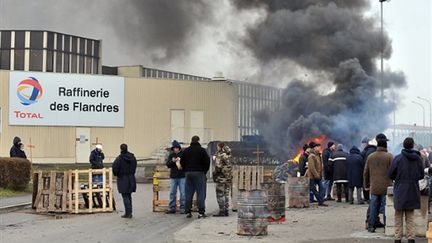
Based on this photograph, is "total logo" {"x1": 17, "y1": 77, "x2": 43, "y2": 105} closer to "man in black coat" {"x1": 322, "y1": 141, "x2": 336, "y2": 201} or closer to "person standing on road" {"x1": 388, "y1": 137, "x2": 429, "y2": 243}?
"man in black coat" {"x1": 322, "y1": 141, "x2": 336, "y2": 201}

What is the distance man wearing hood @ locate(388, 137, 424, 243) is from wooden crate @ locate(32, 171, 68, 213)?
8222 millimetres

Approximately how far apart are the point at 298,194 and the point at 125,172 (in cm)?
454

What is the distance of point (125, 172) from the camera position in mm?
14438

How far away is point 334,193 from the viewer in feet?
62.6

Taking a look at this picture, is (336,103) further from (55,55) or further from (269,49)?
(55,55)

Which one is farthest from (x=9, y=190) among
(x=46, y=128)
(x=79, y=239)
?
(x=46, y=128)

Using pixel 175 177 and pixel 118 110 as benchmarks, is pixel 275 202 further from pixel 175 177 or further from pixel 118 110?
pixel 118 110

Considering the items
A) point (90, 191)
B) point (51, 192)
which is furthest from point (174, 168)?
point (51, 192)

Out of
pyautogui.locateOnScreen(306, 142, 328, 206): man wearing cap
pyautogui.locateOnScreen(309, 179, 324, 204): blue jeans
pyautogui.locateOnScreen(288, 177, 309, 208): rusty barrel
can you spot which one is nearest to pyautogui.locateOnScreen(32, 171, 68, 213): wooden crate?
pyautogui.locateOnScreen(288, 177, 309, 208): rusty barrel

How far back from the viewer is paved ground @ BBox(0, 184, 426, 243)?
423 inches

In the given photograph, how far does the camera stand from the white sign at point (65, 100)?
42812 mm

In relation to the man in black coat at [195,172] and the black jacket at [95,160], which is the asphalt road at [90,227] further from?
the black jacket at [95,160]

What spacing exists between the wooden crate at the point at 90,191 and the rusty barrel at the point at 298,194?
4506mm

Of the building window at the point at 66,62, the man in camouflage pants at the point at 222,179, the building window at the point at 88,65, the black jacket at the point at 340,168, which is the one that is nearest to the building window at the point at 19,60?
the building window at the point at 66,62
